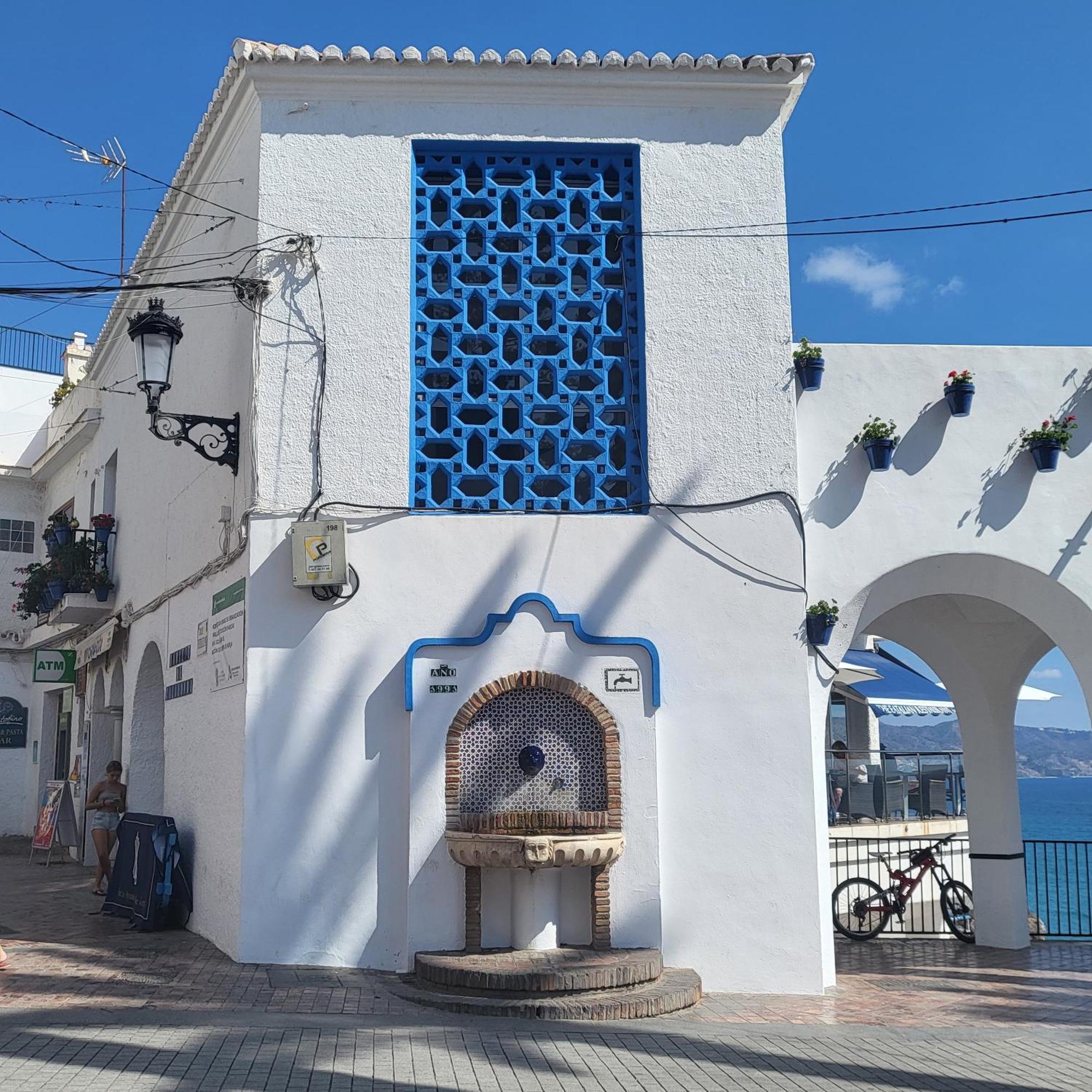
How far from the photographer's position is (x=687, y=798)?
9312 mm

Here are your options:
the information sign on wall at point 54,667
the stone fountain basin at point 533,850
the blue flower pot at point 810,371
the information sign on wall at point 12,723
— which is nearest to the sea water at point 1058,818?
the information sign on wall at point 12,723

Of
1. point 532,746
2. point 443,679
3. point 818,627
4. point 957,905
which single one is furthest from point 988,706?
point 443,679

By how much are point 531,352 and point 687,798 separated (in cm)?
381

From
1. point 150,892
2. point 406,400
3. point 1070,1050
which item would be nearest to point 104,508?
point 150,892

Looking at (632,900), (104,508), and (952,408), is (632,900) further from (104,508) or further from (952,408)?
(104,508)

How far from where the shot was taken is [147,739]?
1356 centimetres

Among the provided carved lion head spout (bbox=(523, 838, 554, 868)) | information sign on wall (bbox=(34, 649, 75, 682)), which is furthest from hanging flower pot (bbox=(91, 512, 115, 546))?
carved lion head spout (bbox=(523, 838, 554, 868))

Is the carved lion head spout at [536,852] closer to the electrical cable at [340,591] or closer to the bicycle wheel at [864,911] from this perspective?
the electrical cable at [340,591]

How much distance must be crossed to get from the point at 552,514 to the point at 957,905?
23.0ft

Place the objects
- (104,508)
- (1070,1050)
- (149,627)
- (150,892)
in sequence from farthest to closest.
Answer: (104,508)
(149,627)
(150,892)
(1070,1050)

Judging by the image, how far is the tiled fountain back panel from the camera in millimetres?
9234

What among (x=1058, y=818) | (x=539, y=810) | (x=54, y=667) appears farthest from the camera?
(x=1058, y=818)

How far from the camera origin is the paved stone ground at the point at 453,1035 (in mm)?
6309

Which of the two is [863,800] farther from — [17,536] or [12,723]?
[17,536]
